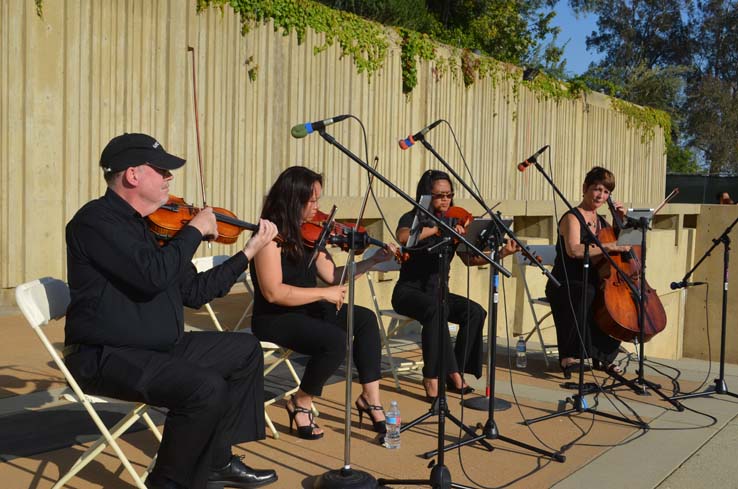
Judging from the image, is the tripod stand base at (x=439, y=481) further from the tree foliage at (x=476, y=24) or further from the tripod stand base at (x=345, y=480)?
the tree foliage at (x=476, y=24)

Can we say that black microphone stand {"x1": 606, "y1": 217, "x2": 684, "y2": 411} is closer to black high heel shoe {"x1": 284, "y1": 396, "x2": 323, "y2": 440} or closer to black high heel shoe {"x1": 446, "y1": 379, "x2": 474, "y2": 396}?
black high heel shoe {"x1": 446, "y1": 379, "x2": 474, "y2": 396}

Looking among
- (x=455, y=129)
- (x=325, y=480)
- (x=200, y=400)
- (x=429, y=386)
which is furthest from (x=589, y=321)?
(x=455, y=129)

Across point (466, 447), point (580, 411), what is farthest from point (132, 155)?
point (580, 411)

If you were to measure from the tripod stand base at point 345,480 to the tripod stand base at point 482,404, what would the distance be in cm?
165

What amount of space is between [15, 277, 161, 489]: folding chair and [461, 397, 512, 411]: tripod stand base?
217 cm

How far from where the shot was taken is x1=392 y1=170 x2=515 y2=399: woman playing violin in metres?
5.35

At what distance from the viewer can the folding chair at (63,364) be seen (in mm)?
3303

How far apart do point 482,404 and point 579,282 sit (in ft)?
Answer: 4.69

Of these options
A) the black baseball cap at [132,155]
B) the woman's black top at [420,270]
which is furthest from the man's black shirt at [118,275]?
the woman's black top at [420,270]

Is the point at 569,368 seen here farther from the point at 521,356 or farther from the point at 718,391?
the point at 718,391

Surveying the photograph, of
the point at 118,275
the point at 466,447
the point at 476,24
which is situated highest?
the point at 476,24

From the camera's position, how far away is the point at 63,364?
3.29 meters

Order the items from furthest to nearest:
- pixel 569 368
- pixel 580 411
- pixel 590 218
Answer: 1. pixel 569 368
2. pixel 590 218
3. pixel 580 411

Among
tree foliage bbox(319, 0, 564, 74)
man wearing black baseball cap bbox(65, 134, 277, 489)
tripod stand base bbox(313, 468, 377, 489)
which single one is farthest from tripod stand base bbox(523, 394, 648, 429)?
tree foliage bbox(319, 0, 564, 74)
